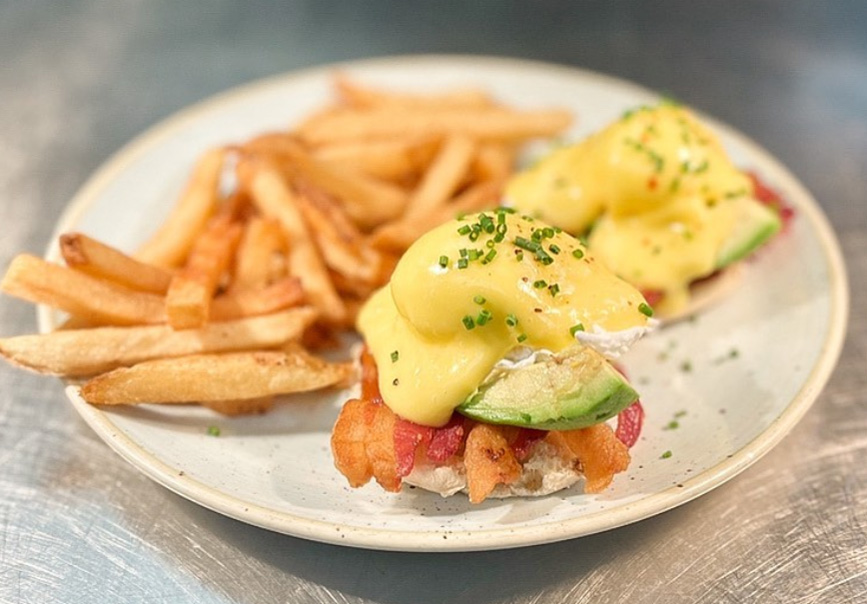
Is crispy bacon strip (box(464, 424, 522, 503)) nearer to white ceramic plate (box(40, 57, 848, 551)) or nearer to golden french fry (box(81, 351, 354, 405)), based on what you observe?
white ceramic plate (box(40, 57, 848, 551))

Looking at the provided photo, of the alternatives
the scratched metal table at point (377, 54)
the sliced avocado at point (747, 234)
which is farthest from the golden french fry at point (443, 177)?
the scratched metal table at point (377, 54)

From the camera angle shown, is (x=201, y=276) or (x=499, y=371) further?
(x=201, y=276)

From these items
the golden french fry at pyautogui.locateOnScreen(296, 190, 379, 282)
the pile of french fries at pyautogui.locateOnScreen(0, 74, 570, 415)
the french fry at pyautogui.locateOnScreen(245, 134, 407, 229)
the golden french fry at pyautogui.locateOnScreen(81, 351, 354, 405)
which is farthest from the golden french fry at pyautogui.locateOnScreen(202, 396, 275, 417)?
the french fry at pyautogui.locateOnScreen(245, 134, 407, 229)

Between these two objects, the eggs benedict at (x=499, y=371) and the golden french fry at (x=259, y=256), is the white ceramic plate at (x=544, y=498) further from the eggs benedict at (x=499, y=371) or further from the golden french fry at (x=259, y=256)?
the golden french fry at (x=259, y=256)

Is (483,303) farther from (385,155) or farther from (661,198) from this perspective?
(385,155)

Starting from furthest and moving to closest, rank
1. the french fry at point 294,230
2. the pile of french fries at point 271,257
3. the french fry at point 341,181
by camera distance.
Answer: the french fry at point 341,181, the french fry at point 294,230, the pile of french fries at point 271,257

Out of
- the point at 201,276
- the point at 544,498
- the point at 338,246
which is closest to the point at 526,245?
the point at 544,498

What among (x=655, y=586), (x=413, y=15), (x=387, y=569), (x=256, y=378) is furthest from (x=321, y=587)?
(x=413, y=15)
